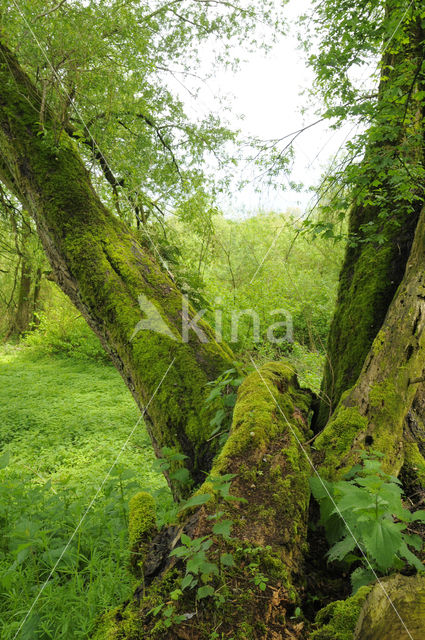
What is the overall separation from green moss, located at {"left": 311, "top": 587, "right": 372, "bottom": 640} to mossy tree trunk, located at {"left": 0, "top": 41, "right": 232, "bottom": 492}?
1178mm

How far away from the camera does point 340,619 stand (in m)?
1.18

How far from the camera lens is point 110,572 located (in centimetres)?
222

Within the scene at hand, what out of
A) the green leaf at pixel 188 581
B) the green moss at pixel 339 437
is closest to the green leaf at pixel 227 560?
the green leaf at pixel 188 581

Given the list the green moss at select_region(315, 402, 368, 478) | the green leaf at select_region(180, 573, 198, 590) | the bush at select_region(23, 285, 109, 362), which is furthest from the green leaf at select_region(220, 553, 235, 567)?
the bush at select_region(23, 285, 109, 362)

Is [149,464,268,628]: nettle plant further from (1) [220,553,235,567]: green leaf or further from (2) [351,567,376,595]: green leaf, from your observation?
(2) [351,567,376,595]: green leaf

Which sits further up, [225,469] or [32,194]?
[32,194]

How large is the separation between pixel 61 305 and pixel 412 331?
13230 millimetres

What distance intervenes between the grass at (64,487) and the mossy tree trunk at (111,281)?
549 millimetres

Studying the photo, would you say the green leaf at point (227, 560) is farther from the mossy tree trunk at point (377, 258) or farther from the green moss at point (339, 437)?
the mossy tree trunk at point (377, 258)

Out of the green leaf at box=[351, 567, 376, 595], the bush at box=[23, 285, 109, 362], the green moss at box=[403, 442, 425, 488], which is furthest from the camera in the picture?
the bush at box=[23, 285, 109, 362]

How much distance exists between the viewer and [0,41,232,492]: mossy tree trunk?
8.27 feet

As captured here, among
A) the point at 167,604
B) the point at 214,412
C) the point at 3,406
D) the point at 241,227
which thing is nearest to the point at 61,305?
the point at 3,406

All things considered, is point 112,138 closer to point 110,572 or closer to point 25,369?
point 110,572

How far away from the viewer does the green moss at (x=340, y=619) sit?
1.15m
